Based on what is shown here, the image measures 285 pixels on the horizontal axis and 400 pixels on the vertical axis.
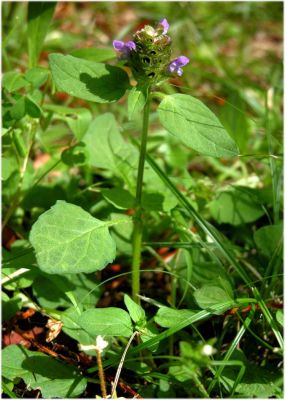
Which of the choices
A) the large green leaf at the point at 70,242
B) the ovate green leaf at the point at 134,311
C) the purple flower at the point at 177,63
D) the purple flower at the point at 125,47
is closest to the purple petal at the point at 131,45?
the purple flower at the point at 125,47

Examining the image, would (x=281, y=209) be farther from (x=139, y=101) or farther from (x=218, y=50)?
(x=218, y=50)

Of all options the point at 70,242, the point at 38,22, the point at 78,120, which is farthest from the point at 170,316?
the point at 38,22

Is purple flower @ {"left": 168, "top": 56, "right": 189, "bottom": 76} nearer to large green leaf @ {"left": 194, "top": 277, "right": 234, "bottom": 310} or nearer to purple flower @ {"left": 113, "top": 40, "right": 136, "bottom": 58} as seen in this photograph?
purple flower @ {"left": 113, "top": 40, "right": 136, "bottom": 58}

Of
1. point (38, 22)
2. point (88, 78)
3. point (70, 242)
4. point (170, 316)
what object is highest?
point (38, 22)

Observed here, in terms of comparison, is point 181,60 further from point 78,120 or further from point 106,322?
point 106,322

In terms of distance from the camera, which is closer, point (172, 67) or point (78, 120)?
point (172, 67)

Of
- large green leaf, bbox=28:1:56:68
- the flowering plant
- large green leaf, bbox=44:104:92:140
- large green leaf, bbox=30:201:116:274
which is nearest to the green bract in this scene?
the flowering plant
